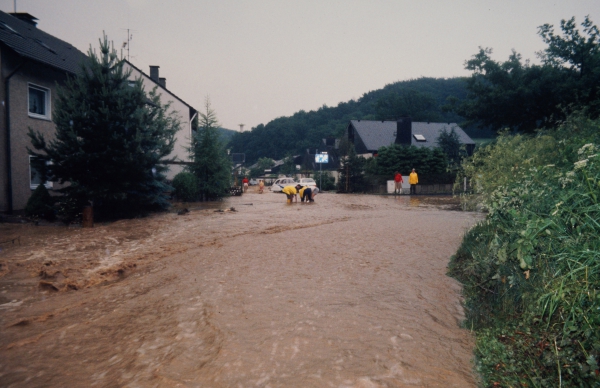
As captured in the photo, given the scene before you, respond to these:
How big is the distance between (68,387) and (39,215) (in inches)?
505

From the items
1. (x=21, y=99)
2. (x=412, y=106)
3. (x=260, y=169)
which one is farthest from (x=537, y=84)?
(x=260, y=169)

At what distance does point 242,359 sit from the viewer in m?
3.96

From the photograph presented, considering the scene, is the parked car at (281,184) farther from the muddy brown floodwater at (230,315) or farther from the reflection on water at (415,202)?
the muddy brown floodwater at (230,315)

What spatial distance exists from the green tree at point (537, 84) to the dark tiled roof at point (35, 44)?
1522 centimetres

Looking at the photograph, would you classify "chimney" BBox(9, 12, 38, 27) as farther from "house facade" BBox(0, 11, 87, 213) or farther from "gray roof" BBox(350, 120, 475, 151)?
"gray roof" BBox(350, 120, 475, 151)

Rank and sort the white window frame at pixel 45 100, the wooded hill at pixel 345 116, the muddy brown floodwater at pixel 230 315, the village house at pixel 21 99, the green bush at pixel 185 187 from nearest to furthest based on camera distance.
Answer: the muddy brown floodwater at pixel 230 315, the village house at pixel 21 99, the white window frame at pixel 45 100, the green bush at pixel 185 187, the wooded hill at pixel 345 116

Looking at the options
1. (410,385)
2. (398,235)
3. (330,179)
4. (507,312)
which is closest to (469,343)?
(507,312)

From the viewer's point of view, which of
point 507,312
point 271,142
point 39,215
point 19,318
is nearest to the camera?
point 507,312

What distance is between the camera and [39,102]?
18.1m

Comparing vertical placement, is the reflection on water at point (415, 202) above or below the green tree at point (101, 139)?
below

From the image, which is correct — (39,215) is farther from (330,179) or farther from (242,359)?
(330,179)

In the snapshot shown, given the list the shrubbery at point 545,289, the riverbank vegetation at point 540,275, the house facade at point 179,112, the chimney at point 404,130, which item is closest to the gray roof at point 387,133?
the chimney at point 404,130

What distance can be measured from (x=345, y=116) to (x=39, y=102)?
97351 millimetres

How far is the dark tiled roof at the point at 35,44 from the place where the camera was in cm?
1614
